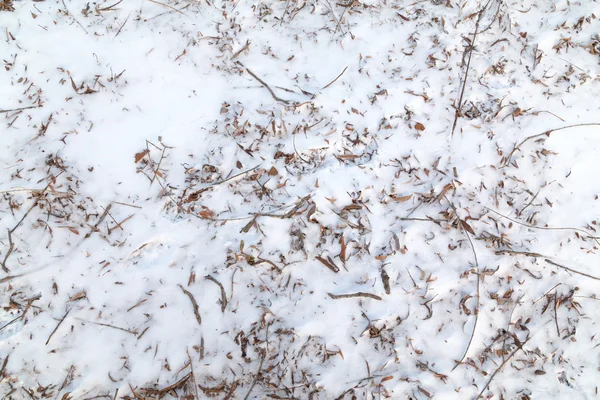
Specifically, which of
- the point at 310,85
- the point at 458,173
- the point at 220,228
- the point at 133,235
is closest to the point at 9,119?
the point at 133,235

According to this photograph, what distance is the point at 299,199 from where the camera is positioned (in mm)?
2496

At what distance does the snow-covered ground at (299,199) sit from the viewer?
233 centimetres

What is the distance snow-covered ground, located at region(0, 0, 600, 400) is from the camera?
2334 mm

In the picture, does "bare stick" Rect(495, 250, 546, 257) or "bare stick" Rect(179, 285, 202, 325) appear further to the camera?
"bare stick" Rect(495, 250, 546, 257)

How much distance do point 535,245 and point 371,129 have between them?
132 centimetres

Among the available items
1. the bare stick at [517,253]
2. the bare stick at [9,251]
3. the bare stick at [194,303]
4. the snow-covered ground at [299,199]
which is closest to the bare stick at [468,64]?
the snow-covered ground at [299,199]

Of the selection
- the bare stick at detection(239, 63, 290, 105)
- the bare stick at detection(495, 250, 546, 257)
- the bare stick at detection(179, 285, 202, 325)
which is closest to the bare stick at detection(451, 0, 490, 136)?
the bare stick at detection(495, 250, 546, 257)

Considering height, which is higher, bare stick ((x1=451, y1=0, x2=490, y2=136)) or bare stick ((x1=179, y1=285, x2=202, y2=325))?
bare stick ((x1=451, y1=0, x2=490, y2=136))

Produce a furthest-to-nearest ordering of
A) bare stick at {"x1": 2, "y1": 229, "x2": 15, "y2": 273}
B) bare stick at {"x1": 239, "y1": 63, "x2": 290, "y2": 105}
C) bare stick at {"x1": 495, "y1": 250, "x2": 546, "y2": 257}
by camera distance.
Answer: bare stick at {"x1": 239, "y1": 63, "x2": 290, "y2": 105} < bare stick at {"x1": 495, "y1": 250, "x2": 546, "y2": 257} < bare stick at {"x1": 2, "y1": 229, "x2": 15, "y2": 273}

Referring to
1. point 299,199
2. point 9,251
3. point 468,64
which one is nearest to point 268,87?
point 299,199

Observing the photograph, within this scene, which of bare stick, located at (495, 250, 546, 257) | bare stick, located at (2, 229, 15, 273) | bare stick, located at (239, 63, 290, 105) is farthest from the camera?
bare stick, located at (239, 63, 290, 105)

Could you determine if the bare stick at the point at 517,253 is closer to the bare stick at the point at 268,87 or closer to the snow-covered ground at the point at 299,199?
the snow-covered ground at the point at 299,199

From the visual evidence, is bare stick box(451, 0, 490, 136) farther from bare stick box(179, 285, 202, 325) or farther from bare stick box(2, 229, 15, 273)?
bare stick box(2, 229, 15, 273)

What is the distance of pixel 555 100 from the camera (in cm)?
270
